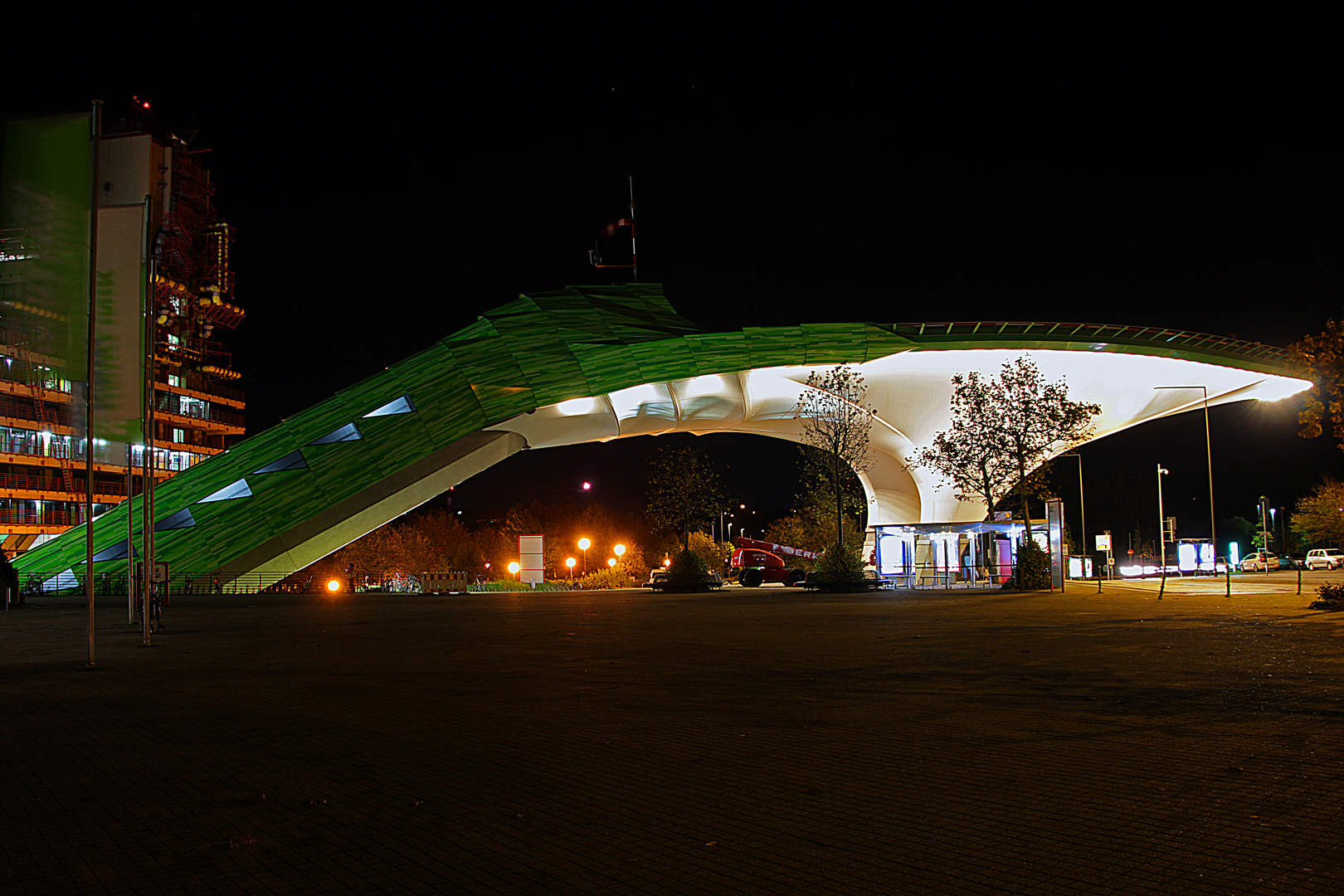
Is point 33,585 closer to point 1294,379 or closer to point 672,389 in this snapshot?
point 672,389

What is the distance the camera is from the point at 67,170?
12859 mm

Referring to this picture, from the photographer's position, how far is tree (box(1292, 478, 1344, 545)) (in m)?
66.2

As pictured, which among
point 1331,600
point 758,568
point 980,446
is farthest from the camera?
point 758,568

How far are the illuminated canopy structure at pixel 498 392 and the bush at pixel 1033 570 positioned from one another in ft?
42.0

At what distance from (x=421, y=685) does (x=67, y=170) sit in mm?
8033

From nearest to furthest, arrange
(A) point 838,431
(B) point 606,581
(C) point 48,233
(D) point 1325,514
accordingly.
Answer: (C) point 48,233, (A) point 838,431, (B) point 606,581, (D) point 1325,514

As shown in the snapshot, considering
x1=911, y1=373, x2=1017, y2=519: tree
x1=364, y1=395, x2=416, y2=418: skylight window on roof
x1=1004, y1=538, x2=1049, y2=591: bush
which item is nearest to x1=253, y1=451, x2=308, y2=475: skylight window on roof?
x1=364, y1=395, x2=416, y2=418: skylight window on roof

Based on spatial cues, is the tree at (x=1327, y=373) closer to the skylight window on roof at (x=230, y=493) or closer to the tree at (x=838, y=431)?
the tree at (x=838, y=431)

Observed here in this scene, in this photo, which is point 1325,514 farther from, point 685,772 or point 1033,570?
point 685,772

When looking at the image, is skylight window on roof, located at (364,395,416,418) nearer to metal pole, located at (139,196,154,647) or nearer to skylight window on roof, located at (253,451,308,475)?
skylight window on roof, located at (253,451,308,475)

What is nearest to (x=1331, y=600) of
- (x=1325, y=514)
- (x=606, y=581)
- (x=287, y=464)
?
(x=606, y=581)

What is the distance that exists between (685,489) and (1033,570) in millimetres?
21213

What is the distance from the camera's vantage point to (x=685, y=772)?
6.47 m

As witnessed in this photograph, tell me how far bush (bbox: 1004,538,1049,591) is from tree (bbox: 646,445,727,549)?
65.9 feet
